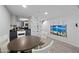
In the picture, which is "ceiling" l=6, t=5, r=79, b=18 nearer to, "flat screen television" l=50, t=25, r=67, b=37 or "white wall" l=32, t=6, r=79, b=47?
"white wall" l=32, t=6, r=79, b=47

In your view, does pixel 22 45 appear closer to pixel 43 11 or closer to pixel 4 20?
pixel 4 20

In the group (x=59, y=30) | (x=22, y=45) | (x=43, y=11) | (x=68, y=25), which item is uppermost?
(x=43, y=11)

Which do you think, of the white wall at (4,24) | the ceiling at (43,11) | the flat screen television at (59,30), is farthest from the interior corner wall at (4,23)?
the flat screen television at (59,30)

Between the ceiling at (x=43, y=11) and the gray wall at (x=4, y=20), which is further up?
the ceiling at (x=43, y=11)

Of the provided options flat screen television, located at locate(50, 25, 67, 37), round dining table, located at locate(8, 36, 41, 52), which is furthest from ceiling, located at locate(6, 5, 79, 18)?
round dining table, located at locate(8, 36, 41, 52)

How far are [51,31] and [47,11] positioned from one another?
436 mm

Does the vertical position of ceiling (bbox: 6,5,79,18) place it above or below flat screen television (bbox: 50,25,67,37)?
above

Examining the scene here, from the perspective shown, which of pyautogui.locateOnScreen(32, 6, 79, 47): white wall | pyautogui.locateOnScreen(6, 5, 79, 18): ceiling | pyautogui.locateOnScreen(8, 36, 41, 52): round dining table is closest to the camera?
pyautogui.locateOnScreen(8, 36, 41, 52): round dining table

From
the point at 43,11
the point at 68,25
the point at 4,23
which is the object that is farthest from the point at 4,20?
the point at 68,25

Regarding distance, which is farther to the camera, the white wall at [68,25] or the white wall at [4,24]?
the white wall at [68,25]

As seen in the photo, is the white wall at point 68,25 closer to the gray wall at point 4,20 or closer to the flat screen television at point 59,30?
the flat screen television at point 59,30

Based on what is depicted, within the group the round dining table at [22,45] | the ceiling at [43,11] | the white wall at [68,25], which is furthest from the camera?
the white wall at [68,25]

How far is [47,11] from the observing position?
1.37 meters
